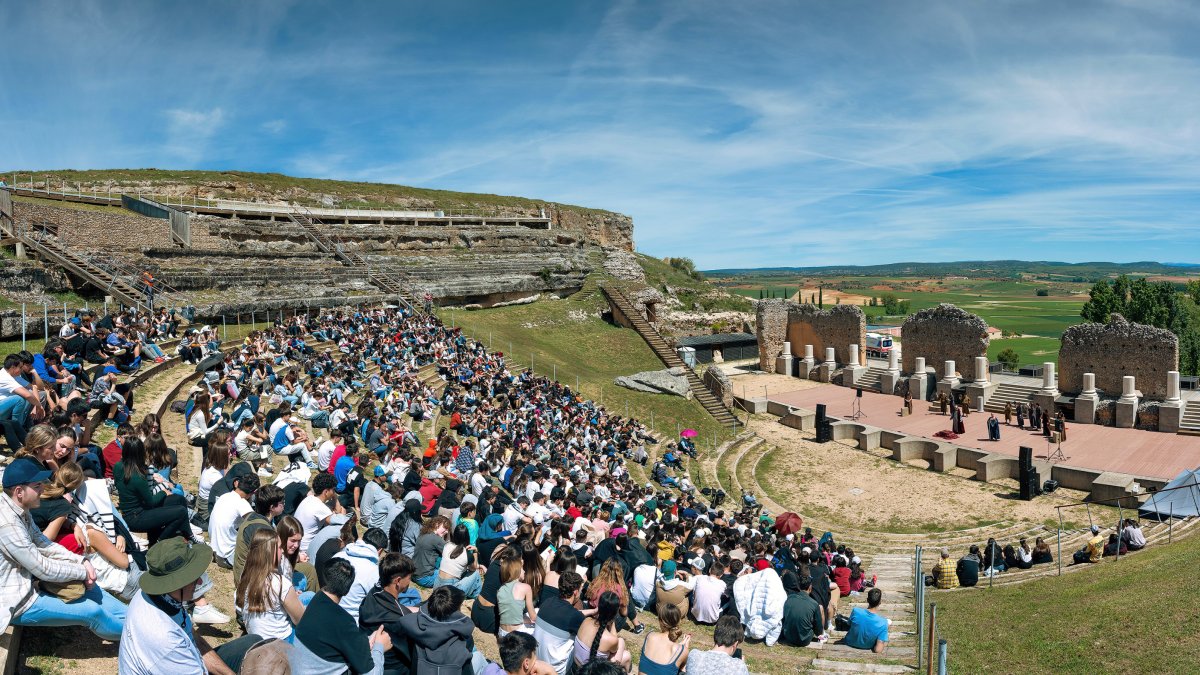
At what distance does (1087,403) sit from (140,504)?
3171cm

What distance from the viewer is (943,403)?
31.3m

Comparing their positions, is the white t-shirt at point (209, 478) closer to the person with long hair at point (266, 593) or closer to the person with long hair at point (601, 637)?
the person with long hair at point (266, 593)

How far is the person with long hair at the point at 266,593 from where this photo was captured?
5305 mm

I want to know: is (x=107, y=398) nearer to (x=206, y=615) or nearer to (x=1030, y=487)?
(x=206, y=615)

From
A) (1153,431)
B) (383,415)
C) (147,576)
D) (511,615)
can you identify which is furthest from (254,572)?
(1153,431)

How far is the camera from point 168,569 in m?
4.69

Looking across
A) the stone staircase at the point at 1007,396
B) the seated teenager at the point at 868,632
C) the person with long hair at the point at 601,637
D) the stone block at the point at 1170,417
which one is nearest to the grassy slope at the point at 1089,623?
the seated teenager at the point at 868,632

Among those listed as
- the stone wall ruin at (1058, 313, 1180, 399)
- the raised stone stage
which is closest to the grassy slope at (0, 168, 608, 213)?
the raised stone stage

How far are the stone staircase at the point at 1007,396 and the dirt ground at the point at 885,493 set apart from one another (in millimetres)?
8140

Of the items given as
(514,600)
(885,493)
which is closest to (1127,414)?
(885,493)

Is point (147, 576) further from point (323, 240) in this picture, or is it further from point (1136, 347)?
point (323, 240)

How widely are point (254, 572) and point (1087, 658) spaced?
8.99 meters

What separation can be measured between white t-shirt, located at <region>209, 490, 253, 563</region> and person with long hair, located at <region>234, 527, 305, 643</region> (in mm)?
2207

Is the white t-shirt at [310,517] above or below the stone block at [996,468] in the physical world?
above
